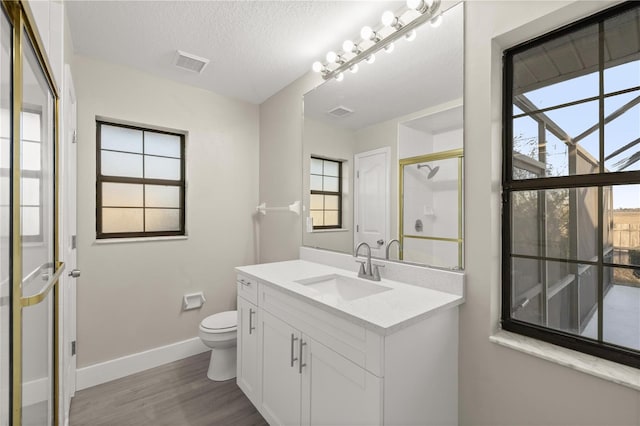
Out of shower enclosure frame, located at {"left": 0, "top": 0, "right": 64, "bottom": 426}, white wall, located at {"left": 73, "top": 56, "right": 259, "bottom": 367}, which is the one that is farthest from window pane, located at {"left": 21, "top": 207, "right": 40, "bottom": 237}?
white wall, located at {"left": 73, "top": 56, "right": 259, "bottom": 367}

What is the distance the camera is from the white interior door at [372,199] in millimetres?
1880

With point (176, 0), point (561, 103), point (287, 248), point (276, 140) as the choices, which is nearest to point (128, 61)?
point (176, 0)

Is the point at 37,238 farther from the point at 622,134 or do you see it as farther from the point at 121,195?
the point at 622,134

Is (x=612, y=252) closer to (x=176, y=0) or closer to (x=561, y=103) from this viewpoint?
(x=561, y=103)

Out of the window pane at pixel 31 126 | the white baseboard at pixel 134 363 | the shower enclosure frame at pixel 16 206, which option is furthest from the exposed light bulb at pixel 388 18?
the white baseboard at pixel 134 363

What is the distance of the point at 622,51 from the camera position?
3.68 ft

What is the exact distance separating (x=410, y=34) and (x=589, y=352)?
1.72m

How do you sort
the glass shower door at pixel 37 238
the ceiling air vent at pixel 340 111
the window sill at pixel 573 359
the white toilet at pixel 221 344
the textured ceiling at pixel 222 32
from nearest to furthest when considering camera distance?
the glass shower door at pixel 37 238 < the window sill at pixel 573 359 < the textured ceiling at pixel 222 32 < the ceiling air vent at pixel 340 111 < the white toilet at pixel 221 344

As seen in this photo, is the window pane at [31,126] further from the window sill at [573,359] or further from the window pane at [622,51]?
the window pane at [622,51]

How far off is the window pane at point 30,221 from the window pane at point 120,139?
1.62 m

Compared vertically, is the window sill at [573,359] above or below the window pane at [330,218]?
below

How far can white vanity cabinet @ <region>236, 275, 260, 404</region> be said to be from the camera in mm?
1879

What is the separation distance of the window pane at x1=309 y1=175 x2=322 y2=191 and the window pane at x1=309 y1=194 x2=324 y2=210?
2.3 inches

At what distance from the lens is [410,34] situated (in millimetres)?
1675
